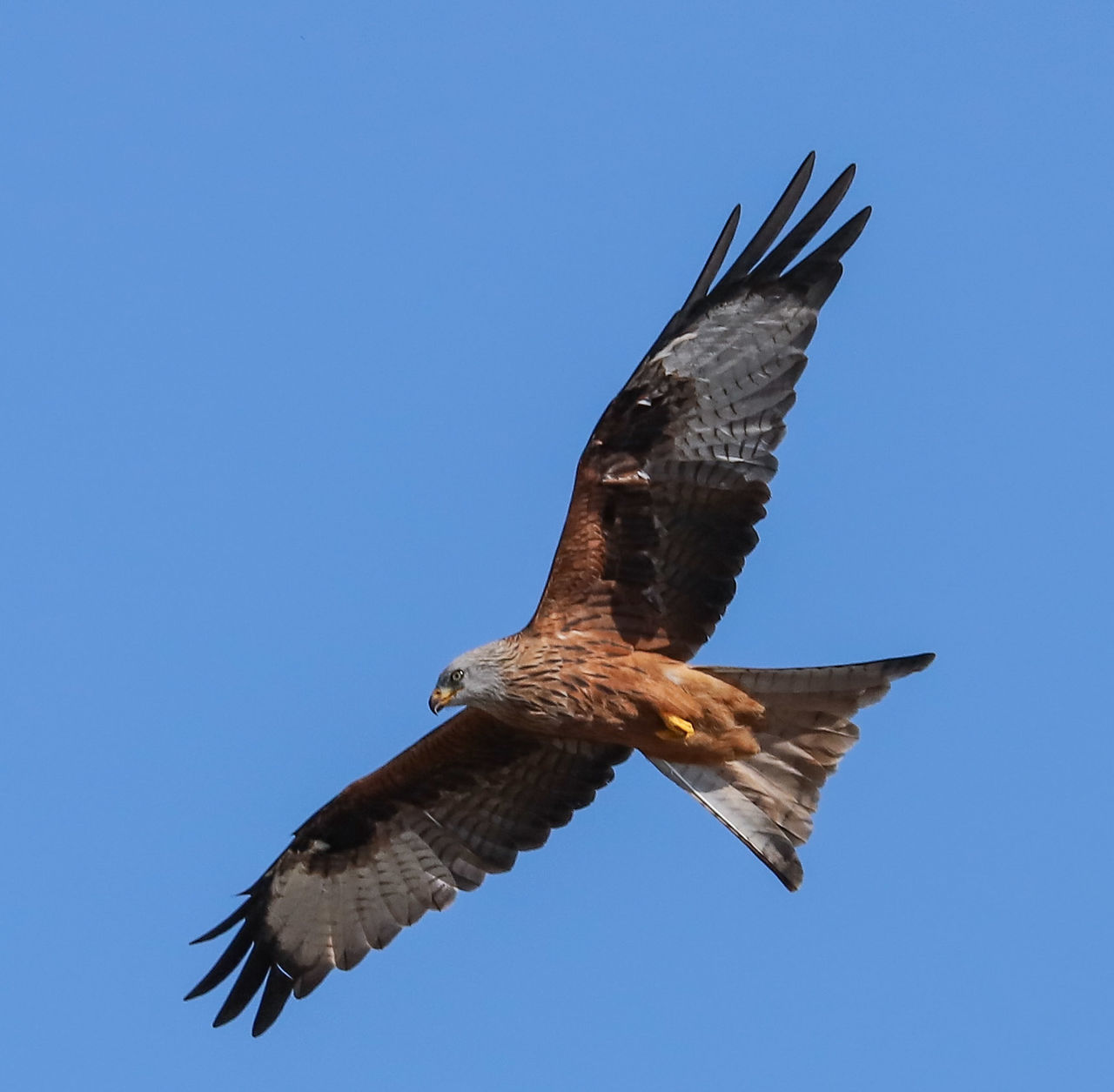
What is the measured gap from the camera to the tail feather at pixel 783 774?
11492 mm

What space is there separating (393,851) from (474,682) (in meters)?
1.82

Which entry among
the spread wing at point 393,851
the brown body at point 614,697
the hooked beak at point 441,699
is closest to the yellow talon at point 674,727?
the brown body at point 614,697

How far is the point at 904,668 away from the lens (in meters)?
11.1

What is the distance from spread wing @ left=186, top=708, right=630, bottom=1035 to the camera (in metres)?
12.2

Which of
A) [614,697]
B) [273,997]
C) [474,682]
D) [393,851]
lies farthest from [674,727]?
[273,997]

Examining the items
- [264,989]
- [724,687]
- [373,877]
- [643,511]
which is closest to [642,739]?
[724,687]

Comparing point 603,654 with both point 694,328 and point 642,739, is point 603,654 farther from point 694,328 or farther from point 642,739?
point 694,328

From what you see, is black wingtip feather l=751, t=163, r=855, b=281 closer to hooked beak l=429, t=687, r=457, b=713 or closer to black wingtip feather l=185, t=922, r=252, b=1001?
hooked beak l=429, t=687, r=457, b=713

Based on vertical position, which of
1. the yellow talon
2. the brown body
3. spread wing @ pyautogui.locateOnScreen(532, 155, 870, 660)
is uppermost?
spread wing @ pyautogui.locateOnScreen(532, 155, 870, 660)

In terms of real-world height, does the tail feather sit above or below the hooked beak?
below

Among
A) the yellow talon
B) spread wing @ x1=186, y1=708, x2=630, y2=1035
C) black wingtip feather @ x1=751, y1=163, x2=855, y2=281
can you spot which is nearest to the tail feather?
the yellow talon

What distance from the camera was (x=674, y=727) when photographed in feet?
36.7

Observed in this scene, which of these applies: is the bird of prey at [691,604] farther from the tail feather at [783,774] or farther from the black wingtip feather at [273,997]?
the black wingtip feather at [273,997]

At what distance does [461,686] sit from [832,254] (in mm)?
3021
